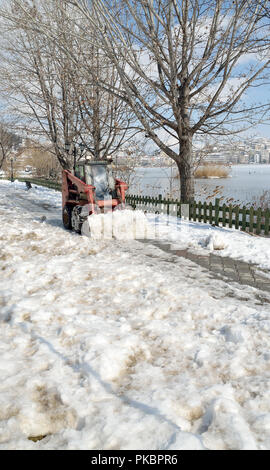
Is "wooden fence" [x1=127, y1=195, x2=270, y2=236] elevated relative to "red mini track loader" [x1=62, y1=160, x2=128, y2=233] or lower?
lower

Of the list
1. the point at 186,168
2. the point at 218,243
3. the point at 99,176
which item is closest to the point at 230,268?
the point at 218,243

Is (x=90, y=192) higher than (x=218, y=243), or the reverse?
(x=90, y=192)

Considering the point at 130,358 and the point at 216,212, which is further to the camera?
the point at 216,212

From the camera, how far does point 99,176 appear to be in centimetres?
790

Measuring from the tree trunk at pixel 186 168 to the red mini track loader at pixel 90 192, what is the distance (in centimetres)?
324

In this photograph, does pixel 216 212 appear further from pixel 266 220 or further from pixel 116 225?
pixel 116 225

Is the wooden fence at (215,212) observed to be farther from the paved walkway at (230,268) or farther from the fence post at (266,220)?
the paved walkway at (230,268)

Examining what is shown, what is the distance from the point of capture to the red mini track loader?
732cm

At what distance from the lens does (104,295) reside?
3.98 meters

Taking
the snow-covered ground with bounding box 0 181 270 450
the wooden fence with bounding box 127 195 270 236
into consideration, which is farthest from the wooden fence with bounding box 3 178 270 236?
the snow-covered ground with bounding box 0 181 270 450

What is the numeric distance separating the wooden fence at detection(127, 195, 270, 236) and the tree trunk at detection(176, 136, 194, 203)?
39cm

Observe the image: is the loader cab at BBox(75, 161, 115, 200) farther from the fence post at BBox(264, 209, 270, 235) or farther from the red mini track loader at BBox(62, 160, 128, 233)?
the fence post at BBox(264, 209, 270, 235)

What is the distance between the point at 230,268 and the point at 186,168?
5829 millimetres
